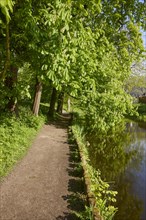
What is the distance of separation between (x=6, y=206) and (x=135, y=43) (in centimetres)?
1504

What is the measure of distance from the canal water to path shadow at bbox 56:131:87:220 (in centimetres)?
196

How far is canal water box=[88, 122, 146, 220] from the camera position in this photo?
1033cm

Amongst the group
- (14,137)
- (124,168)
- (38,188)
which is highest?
(14,137)

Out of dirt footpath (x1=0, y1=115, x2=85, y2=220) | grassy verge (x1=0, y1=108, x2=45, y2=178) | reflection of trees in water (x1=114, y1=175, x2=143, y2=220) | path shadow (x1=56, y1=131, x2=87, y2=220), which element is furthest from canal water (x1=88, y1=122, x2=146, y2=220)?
grassy verge (x1=0, y1=108, x2=45, y2=178)

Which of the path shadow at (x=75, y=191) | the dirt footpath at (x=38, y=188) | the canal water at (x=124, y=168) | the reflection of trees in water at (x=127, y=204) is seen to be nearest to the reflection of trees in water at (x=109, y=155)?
the canal water at (x=124, y=168)

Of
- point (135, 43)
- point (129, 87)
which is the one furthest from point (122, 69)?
point (129, 87)

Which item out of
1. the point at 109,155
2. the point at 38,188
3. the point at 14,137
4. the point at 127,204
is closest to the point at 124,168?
the point at 109,155

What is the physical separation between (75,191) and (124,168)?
7.44m

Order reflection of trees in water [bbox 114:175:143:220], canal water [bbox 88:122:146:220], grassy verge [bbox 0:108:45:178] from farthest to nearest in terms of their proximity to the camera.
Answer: canal water [bbox 88:122:146:220] → grassy verge [bbox 0:108:45:178] → reflection of trees in water [bbox 114:175:143:220]

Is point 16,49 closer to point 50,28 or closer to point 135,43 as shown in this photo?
point 50,28

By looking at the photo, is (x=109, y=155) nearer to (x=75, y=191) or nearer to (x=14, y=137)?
(x=14, y=137)

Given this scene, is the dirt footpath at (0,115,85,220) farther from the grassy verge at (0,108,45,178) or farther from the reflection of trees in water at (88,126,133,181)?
the reflection of trees in water at (88,126,133,181)

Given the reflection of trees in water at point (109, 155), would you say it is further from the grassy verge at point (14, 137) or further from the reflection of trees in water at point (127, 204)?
the grassy verge at point (14, 137)

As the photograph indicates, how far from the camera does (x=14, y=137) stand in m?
12.7
